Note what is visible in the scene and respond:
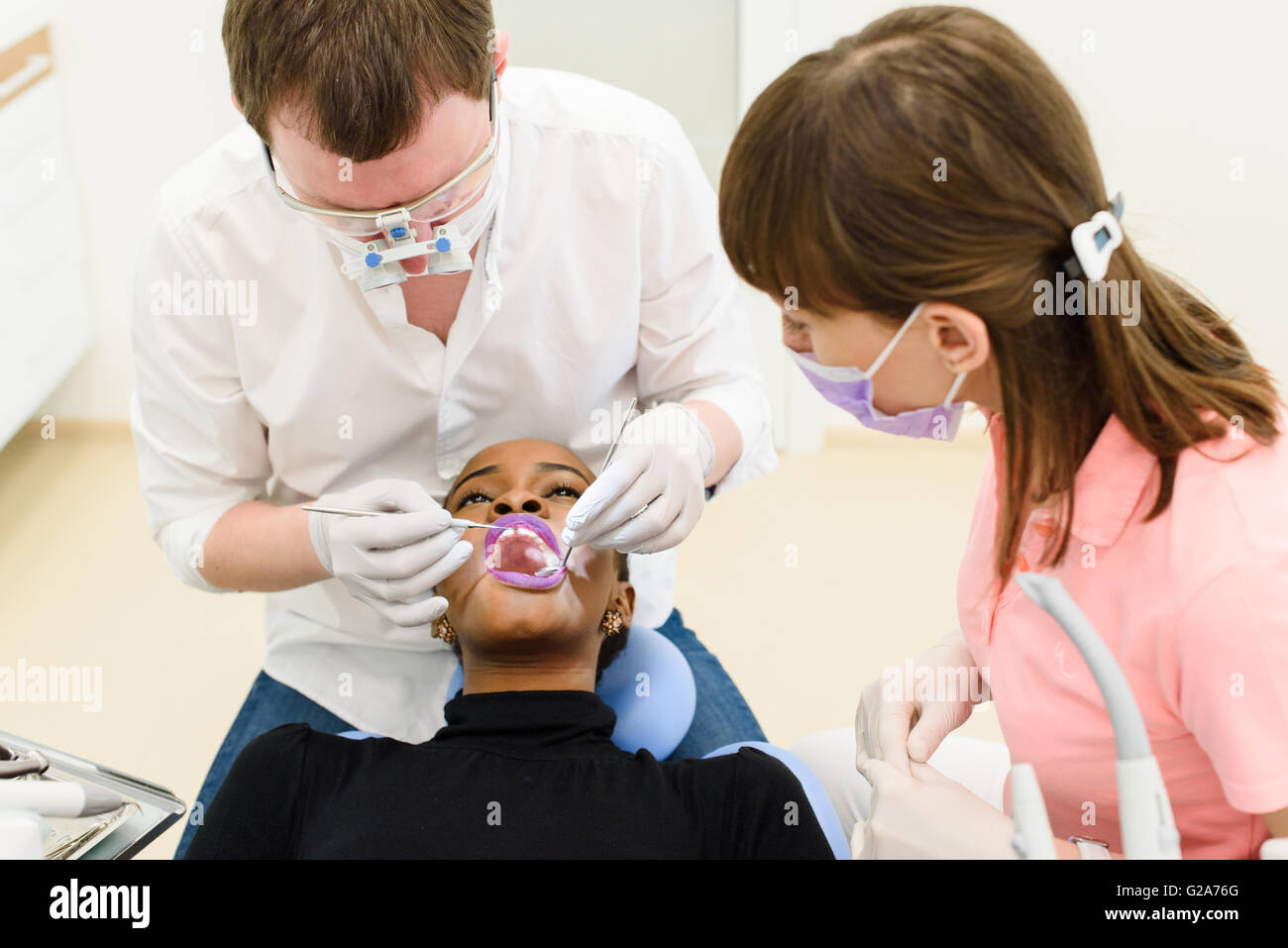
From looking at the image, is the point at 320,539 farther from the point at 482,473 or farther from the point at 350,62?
the point at 350,62

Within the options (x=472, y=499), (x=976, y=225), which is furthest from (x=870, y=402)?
(x=472, y=499)

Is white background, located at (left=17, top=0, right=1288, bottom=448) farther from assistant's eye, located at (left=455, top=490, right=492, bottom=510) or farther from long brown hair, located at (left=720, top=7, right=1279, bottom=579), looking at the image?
long brown hair, located at (left=720, top=7, right=1279, bottom=579)

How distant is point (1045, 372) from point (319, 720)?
1.35 m

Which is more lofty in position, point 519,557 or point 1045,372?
point 1045,372

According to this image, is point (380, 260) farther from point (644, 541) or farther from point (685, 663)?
point (685, 663)

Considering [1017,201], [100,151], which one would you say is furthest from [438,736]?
[100,151]

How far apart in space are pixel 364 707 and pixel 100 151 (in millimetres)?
2359

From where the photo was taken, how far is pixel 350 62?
134cm

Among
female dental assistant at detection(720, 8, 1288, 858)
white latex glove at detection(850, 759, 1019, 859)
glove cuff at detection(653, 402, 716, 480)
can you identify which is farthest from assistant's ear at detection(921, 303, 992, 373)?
glove cuff at detection(653, 402, 716, 480)

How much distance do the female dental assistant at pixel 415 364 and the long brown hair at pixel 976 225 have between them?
0.51m

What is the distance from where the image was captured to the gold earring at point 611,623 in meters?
1.97

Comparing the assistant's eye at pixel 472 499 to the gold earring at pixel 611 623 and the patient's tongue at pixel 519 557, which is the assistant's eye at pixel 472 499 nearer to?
the patient's tongue at pixel 519 557

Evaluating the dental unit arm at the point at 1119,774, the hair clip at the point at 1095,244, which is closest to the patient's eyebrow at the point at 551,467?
the hair clip at the point at 1095,244

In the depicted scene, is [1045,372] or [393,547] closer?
[1045,372]
